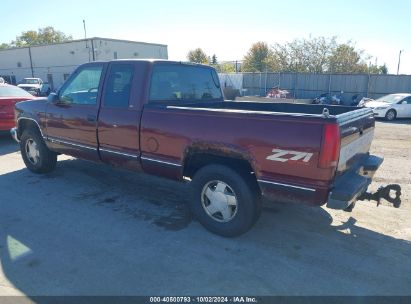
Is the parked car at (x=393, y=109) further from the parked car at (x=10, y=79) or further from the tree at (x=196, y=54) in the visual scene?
the tree at (x=196, y=54)

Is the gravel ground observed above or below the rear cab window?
below

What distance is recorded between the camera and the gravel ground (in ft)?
9.96

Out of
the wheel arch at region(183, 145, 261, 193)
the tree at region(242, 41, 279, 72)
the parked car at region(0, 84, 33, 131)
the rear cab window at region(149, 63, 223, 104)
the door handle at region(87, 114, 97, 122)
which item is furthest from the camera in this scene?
the tree at region(242, 41, 279, 72)

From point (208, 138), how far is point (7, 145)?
753 cm

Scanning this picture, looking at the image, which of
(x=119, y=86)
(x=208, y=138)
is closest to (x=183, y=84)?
(x=119, y=86)

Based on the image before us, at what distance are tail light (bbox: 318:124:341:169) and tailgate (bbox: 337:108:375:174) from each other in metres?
0.11

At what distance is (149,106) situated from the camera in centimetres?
425

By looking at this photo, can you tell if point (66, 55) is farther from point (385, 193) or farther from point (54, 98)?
point (385, 193)

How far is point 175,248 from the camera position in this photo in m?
3.66

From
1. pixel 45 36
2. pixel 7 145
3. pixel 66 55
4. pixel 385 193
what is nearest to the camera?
pixel 385 193

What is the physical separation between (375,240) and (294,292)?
1.48m

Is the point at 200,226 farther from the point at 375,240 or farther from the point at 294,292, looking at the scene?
the point at 375,240

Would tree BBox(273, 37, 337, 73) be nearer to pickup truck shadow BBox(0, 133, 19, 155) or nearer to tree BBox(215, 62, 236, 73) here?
tree BBox(215, 62, 236, 73)

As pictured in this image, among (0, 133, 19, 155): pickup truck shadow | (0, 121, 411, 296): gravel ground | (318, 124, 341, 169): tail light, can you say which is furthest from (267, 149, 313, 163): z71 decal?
(0, 133, 19, 155): pickup truck shadow
